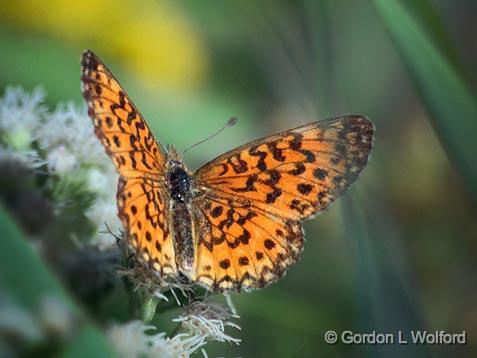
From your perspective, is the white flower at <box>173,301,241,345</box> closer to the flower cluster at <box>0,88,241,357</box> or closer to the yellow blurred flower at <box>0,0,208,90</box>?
the flower cluster at <box>0,88,241,357</box>

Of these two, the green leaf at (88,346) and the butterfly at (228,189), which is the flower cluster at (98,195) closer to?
the butterfly at (228,189)

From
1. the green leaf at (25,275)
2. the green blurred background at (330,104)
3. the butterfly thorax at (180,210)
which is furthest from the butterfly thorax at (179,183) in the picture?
the green leaf at (25,275)

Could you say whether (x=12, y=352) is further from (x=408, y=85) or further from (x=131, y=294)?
(x=408, y=85)

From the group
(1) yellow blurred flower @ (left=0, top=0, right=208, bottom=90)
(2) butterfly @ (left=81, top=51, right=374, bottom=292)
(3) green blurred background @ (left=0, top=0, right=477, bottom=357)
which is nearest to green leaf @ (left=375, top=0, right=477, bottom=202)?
(3) green blurred background @ (left=0, top=0, right=477, bottom=357)

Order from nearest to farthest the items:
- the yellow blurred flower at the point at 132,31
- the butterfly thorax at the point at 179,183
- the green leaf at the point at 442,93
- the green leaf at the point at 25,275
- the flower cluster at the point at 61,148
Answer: the green leaf at the point at 25,275 < the green leaf at the point at 442,93 < the flower cluster at the point at 61,148 < the butterfly thorax at the point at 179,183 < the yellow blurred flower at the point at 132,31

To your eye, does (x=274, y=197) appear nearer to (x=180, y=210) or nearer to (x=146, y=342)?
(x=180, y=210)
